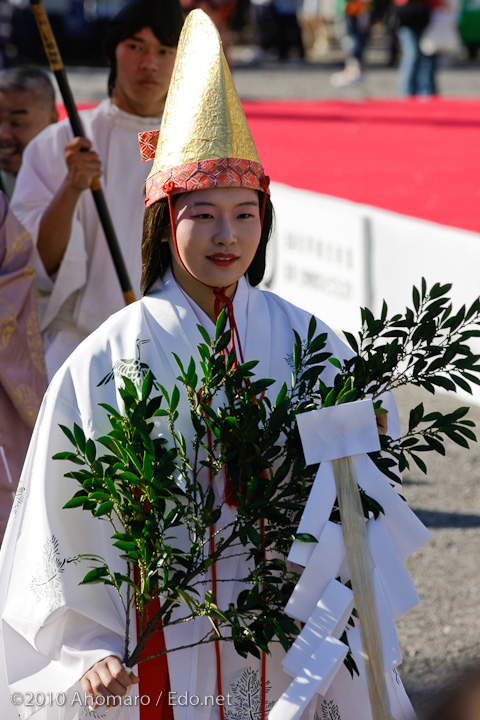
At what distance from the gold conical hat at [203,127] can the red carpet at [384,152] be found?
4.55 meters

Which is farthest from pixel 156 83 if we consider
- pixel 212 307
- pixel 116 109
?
pixel 212 307

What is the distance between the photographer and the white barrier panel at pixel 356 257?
17.9ft

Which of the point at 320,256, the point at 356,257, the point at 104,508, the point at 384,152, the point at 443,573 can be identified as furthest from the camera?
the point at 384,152

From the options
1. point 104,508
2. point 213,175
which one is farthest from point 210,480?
point 213,175

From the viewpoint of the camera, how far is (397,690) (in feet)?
6.73

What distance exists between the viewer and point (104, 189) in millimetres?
3627

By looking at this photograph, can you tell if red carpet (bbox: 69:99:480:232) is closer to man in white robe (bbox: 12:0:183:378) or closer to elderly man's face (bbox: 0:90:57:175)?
elderly man's face (bbox: 0:90:57:175)

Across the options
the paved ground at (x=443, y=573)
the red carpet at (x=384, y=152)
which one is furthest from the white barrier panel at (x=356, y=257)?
the red carpet at (x=384, y=152)

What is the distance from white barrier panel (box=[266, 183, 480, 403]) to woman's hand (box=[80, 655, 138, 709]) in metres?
3.61

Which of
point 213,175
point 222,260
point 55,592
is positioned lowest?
point 55,592

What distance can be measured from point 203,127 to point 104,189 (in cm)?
168

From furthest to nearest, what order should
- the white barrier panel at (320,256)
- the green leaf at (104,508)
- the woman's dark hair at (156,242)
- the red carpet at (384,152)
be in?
the red carpet at (384,152)
the white barrier panel at (320,256)
the woman's dark hair at (156,242)
the green leaf at (104,508)

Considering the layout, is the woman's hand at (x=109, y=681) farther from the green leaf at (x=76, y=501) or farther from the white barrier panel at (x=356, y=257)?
the white barrier panel at (x=356, y=257)

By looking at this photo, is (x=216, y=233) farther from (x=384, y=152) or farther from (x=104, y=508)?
(x=384, y=152)
